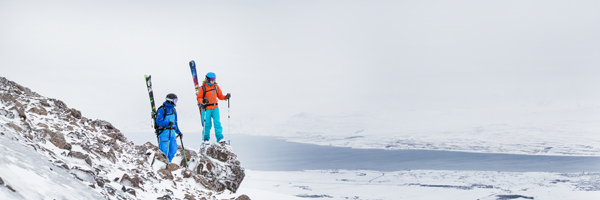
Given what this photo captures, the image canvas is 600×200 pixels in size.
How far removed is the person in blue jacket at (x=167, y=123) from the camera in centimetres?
945

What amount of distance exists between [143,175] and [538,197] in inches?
2398

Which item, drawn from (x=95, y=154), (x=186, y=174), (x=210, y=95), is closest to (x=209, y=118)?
(x=210, y=95)

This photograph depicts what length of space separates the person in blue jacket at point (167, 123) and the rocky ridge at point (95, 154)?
0.43 metres

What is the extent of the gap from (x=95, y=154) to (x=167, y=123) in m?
3.14

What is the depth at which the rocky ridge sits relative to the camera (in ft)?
16.6

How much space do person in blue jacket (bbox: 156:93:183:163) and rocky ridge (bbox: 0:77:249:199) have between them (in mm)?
430

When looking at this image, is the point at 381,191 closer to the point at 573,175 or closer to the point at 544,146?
the point at 573,175

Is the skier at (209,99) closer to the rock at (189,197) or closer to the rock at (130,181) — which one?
the rock at (189,197)

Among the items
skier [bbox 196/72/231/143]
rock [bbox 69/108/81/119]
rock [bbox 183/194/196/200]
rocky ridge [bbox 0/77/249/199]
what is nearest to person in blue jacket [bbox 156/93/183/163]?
rocky ridge [bbox 0/77/249/199]

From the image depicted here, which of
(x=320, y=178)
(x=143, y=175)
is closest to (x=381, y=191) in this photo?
(x=320, y=178)

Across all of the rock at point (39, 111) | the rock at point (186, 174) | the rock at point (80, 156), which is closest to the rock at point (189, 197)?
the rock at point (186, 174)

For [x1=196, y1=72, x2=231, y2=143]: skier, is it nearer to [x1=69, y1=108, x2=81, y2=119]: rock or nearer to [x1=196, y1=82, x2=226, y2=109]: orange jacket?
[x1=196, y1=82, x2=226, y2=109]: orange jacket

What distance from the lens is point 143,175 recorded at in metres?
6.73

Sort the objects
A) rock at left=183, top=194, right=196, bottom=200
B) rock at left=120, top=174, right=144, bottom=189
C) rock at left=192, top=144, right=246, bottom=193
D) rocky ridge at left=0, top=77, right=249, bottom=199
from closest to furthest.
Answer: rocky ridge at left=0, top=77, right=249, bottom=199, rock at left=120, top=174, right=144, bottom=189, rock at left=183, top=194, right=196, bottom=200, rock at left=192, top=144, right=246, bottom=193
